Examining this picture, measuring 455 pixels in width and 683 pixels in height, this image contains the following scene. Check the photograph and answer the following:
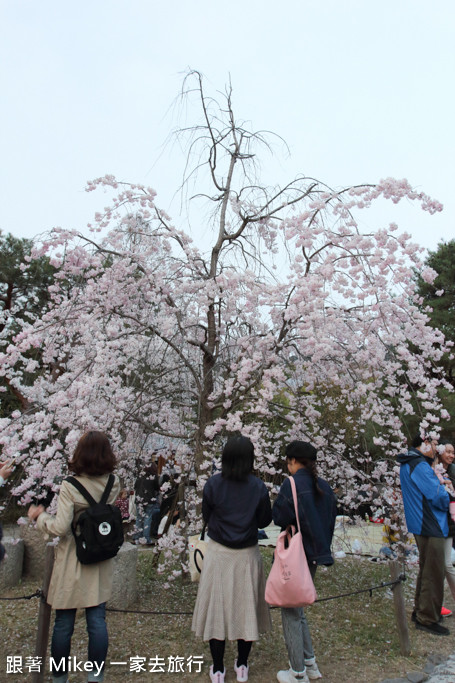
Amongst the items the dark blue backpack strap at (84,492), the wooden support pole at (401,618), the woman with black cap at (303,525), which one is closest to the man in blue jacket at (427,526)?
the wooden support pole at (401,618)

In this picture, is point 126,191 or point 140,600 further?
point 126,191

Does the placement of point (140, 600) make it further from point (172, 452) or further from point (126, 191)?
point (126, 191)

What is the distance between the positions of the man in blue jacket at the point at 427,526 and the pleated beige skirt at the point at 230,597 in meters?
1.58

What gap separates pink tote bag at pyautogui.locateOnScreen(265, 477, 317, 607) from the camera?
8.22 feet

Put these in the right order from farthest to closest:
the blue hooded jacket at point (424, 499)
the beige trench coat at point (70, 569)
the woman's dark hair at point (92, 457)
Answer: the blue hooded jacket at point (424, 499)
the woman's dark hair at point (92, 457)
the beige trench coat at point (70, 569)

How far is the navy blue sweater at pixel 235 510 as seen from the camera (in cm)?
265

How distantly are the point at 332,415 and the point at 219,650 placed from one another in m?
8.77

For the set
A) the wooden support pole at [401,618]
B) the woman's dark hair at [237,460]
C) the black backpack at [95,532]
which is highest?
the woman's dark hair at [237,460]

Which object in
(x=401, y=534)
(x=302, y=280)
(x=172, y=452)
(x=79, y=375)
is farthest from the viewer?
(x=172, y=452)

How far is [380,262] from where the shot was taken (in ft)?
11.9

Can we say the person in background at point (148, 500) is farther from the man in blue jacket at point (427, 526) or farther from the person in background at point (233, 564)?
the person in background at point (233, 564)

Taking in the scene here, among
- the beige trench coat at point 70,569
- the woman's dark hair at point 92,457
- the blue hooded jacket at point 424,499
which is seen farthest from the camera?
the blue hooded jacket at point 424,499

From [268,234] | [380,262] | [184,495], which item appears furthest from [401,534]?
[268,234]

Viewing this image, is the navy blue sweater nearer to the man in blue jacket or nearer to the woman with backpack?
the woman with backpack
